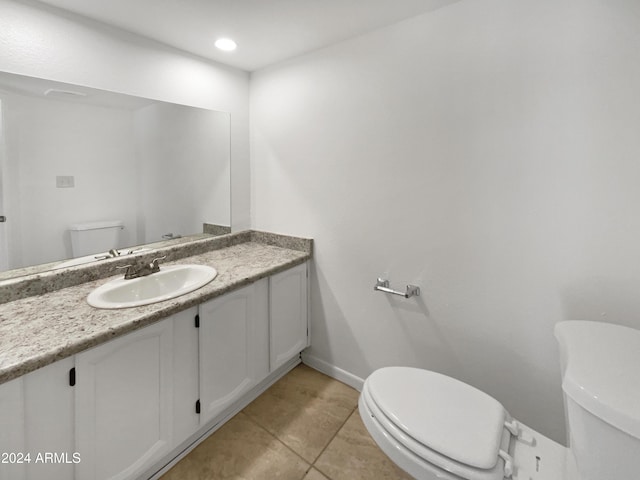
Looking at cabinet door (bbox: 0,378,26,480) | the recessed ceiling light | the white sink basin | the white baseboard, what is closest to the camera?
cabinet door (bbox: 0,378,26,480)

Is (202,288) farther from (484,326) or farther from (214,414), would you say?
(484,326)

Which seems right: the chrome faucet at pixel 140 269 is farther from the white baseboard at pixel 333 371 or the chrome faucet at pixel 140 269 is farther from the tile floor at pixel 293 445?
the white baseboard at pixel 333 371

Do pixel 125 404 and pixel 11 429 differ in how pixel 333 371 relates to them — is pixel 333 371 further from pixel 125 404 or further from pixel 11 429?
pixel 11 429

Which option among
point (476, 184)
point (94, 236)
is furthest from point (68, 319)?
point (476, 184)

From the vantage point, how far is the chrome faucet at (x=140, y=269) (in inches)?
58.8

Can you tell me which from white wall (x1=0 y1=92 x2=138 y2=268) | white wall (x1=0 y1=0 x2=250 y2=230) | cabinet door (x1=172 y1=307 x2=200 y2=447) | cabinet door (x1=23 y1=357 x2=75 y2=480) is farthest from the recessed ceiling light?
cabinet door (x1=23 y1=357 x2=75 y2=480)

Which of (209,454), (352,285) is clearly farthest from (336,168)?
(209,454)

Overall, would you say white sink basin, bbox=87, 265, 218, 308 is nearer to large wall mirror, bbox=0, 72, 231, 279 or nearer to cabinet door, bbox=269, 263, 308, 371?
large wall mirror, bbox=0, 72, 231, 279

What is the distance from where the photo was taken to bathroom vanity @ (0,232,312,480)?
35.1 inches

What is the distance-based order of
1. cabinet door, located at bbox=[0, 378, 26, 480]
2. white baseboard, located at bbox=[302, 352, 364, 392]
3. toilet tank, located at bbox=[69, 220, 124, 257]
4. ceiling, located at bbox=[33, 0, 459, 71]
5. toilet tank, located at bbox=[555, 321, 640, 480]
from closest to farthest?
toilet tank, located at bbox=[555, 321, 640, 480]
cabinet door, located at bbox=[0, 378, 26, 480]
ceiling, located at bbox=[33, 0, 459, 71]
toilet tank, located at bbox=[69, 220, 124, 257]
white baseboard, located at bbox=[302, 352, 364, 392]

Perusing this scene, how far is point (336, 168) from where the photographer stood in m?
1.81

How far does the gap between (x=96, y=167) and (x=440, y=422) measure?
1889mm

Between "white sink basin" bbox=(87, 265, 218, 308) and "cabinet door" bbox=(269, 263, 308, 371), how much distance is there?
403mm

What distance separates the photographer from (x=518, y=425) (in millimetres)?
990
